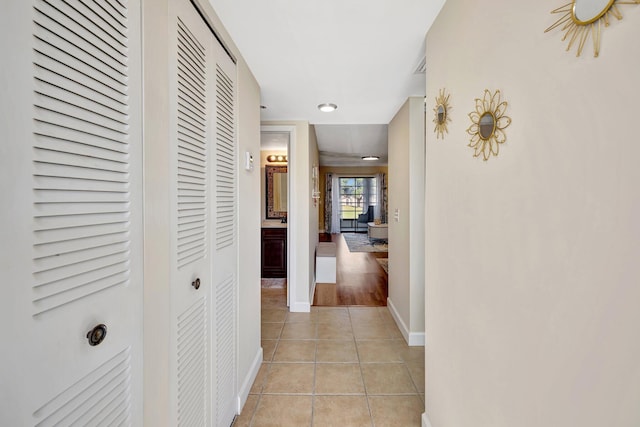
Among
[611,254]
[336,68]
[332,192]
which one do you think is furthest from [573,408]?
[332,192]

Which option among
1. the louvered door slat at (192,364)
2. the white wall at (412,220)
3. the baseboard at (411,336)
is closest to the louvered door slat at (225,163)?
the louvered door slat at (192,364)

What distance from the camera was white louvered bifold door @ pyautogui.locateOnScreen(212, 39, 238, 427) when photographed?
1553 mm

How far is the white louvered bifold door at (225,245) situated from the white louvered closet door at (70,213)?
0.67 metres

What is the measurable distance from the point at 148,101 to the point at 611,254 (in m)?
1.27

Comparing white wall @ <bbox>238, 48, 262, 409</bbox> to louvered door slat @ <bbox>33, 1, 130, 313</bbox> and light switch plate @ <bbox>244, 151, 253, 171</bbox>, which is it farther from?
louvered door slat @ <bbox>33, 1, 130, 313</bbox>

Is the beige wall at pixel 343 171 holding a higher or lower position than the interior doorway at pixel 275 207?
higher

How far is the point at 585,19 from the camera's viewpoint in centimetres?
65

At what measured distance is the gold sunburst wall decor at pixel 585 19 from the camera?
1.96ft

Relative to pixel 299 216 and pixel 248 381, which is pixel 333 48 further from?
pixel 248 381

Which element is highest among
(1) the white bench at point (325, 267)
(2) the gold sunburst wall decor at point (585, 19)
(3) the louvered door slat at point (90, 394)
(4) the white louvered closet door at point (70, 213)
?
(2) the gold sunburst wall decor at point (585, 19)

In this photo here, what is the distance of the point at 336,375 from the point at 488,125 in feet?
6.90

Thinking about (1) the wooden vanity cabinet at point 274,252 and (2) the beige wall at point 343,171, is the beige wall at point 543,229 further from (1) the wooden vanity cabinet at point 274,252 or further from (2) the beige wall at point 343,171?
A: (2) the beige wall at point 343,171

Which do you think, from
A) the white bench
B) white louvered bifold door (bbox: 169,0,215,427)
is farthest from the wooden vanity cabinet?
white louvered bifold door (bbox: 169,0,215,427)

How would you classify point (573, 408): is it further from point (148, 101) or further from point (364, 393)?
point (364, 393)
